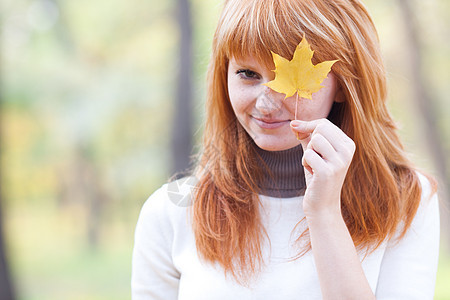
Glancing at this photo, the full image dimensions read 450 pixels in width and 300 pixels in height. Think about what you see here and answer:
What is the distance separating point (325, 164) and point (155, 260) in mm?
686

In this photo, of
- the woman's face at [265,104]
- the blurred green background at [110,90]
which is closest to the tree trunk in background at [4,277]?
the blurred green background at [110,90]

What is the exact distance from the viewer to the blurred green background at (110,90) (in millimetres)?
8750

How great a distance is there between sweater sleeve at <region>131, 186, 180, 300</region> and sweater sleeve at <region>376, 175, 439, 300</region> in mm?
659

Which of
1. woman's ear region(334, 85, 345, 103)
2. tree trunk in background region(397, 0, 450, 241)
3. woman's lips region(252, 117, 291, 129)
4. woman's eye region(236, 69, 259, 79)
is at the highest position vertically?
woman's eye region(236, 69, 259, 79)

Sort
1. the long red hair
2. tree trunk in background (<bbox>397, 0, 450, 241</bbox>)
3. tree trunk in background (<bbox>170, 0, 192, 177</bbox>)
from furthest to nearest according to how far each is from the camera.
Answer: tree trunk in background (<bbox>397, 0, 450, 241</bbox>) → tree trunk in background (<bbox>170, 0, 192, 177</bbox>) → the long red hair

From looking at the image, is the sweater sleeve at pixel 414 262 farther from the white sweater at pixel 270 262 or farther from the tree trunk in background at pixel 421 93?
the tree trunk in background at pixel 421 93

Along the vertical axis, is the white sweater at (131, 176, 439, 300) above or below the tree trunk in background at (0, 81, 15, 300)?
above

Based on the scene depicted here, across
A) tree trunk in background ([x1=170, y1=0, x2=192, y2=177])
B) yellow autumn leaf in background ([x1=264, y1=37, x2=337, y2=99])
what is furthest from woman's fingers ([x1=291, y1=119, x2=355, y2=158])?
tree trunk in background ([x1=170, y1=0, x2=192, y2=177])

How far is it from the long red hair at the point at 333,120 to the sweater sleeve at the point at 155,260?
0.39ft

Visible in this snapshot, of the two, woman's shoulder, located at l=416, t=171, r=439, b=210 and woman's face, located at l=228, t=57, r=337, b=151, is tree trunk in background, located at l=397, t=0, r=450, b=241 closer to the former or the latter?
woman's shoulder, located at l=416, t=171, r=439, b=210

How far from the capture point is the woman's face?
1504 mm

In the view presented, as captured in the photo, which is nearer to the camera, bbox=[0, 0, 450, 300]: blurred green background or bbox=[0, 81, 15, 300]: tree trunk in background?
bbox=[0, 81, 15, 300]: tree trunk in background

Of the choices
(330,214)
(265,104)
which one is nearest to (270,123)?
(265,104)

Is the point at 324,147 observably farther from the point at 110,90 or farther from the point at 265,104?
the point at 110,90
